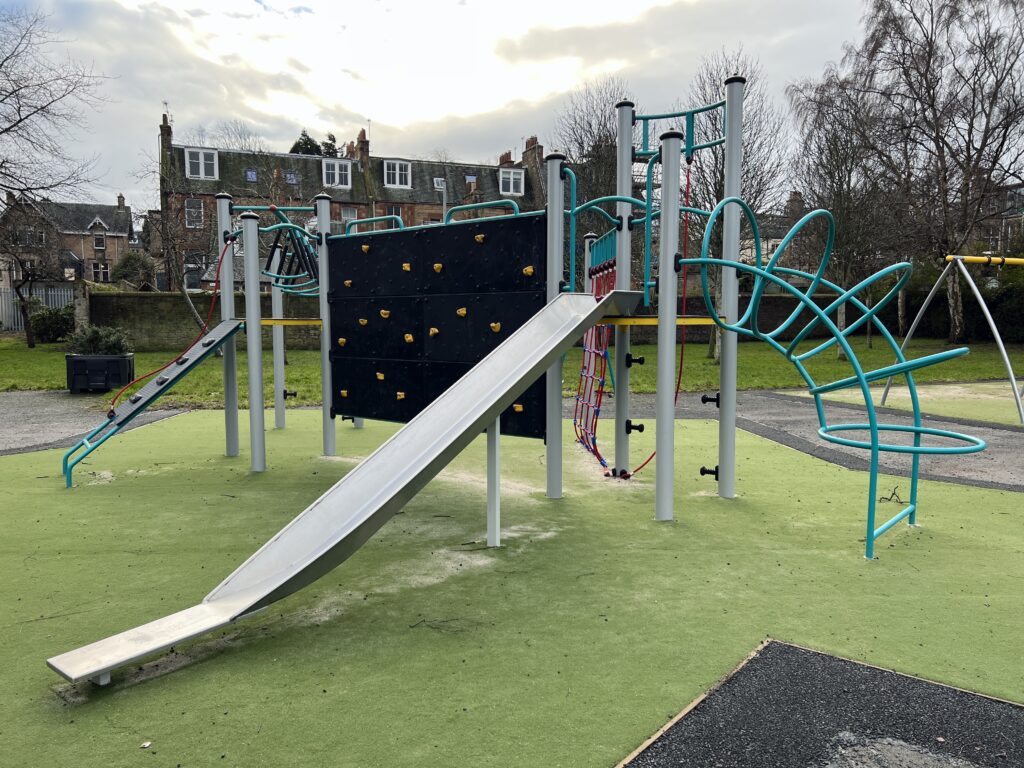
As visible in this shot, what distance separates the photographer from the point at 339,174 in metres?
40.4

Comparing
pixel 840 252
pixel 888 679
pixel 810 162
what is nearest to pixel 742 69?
pixel 810 162

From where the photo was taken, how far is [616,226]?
18.0 ft

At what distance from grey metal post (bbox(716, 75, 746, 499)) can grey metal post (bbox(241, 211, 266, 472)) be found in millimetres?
3949

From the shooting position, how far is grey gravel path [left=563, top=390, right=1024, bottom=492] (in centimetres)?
675

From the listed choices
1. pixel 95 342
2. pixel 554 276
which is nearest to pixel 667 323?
pixel 554 276

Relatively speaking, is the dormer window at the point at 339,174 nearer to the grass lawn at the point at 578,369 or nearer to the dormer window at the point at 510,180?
the dormer window at the point at 510,180

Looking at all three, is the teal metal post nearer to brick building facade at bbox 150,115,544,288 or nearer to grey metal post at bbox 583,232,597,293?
grey metal post at bbox 583,232,597,293

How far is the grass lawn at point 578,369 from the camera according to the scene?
13602mm

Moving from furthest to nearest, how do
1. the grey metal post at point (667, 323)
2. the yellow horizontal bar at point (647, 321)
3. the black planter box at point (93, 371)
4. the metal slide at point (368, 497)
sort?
the black planter box at point (93, 371)
the yellow horizontal bar at point (647, 321)
the grey metal post at point (667, 323)
the metal slide at point (368, 497)

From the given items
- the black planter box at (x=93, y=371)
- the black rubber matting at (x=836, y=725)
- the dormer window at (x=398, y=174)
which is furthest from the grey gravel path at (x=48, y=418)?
the dormer window at (x=398, y=174)

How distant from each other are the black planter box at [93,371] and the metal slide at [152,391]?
23.4 ft

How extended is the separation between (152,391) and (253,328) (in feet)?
3.30

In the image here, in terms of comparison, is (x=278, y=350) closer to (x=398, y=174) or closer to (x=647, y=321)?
(x=647, y=321)

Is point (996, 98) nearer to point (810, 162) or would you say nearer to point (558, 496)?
point (810, 162)
